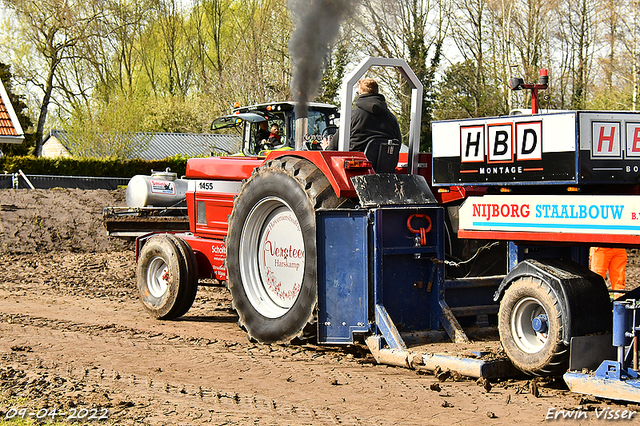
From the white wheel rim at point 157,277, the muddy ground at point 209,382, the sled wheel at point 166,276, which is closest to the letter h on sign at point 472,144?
the muddy ground at point 209,382

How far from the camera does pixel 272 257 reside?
6652mm

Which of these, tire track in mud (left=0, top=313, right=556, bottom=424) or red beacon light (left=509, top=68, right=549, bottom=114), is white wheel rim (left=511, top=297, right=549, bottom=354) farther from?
red beacon light (left=509, top=68, right=549, bottom=114)

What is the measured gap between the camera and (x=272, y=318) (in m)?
6.43

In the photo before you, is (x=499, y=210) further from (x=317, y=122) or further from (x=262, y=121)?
(x=317, y=122)

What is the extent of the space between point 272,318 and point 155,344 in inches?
43.1

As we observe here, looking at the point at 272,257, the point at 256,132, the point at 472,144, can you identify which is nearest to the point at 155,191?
the point at 256,132

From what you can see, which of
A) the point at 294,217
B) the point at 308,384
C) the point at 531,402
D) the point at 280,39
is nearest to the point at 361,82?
the point at 294,217

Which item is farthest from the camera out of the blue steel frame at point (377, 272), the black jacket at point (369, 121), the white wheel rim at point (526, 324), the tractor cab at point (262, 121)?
the tractor cab at point (262, 121)

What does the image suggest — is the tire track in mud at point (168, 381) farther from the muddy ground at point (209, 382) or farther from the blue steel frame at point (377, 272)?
the blue steel frame at point (377, 272)

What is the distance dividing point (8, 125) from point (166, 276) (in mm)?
10707

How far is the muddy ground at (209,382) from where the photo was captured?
4363mm

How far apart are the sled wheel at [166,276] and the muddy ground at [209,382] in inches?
7.5

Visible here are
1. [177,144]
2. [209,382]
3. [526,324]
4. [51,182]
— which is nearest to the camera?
[526,324]

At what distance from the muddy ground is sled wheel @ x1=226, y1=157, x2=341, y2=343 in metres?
0.28
